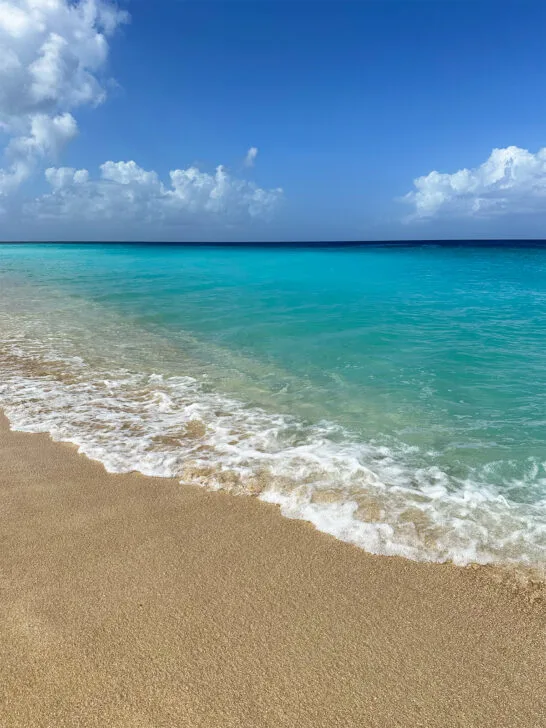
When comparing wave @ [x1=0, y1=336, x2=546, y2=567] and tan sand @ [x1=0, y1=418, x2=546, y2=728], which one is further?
wave @ [x1=0, y1=336, x2=546, y2=567]

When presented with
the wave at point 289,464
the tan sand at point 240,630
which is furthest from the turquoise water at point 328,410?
the tan sand at point 240,630

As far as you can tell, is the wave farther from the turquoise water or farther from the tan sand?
the tan sand

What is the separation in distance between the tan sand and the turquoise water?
21.5 inches

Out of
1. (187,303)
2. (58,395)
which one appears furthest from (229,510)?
(187,303)

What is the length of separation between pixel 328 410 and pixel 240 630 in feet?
13.9

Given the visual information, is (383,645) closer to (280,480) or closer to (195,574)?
(195,574)

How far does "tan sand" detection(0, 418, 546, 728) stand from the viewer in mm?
2506

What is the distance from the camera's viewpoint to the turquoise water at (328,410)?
14.6 ft

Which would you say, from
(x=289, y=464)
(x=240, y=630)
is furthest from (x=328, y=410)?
(x=240, y=630)

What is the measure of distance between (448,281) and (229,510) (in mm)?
27793

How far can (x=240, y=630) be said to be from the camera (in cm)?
300

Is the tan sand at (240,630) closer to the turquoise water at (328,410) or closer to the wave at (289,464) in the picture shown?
the wave at (289,464)

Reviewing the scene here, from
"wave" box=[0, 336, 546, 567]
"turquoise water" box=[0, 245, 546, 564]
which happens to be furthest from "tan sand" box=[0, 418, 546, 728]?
"turquoise water" box=[0, 245, 546, 564]

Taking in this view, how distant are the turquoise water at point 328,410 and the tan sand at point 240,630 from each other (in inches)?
21.5
